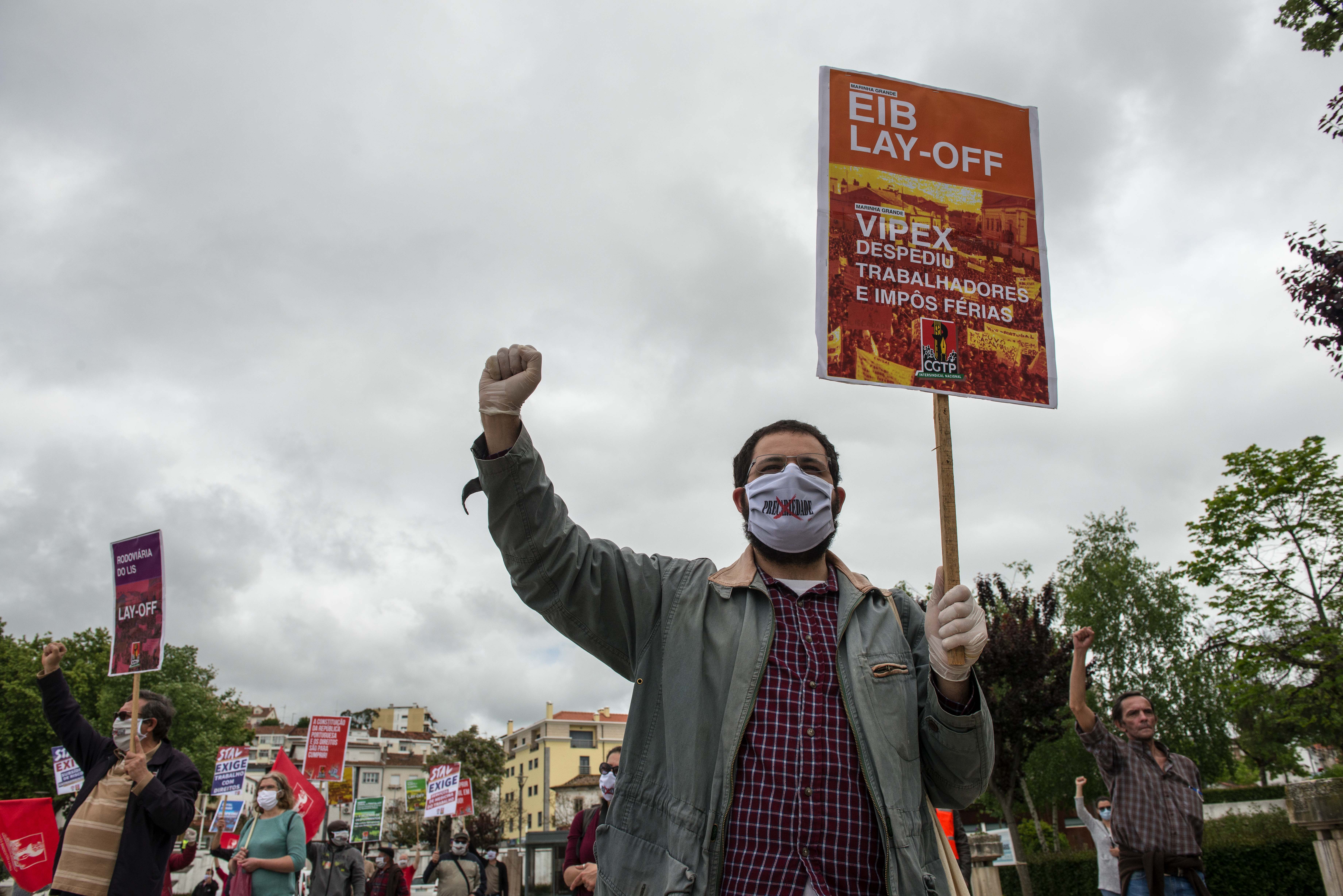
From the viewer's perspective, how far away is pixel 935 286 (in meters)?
3.60

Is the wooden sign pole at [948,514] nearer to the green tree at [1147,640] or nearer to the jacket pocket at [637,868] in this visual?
the jacket pocket at [637,868]

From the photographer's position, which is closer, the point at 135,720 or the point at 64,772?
the point at 135,720

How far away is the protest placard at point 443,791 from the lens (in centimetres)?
2122

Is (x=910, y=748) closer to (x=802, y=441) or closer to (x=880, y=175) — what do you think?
(x=802, y=441)

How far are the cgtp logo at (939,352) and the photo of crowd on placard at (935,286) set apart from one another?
0.01 metres

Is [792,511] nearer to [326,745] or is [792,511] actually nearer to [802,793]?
[802,793]

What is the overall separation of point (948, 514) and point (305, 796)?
1331 cm

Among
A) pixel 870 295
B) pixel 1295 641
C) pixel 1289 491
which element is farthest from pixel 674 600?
pixel 1289 491

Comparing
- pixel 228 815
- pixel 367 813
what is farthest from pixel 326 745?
pixel 367 813

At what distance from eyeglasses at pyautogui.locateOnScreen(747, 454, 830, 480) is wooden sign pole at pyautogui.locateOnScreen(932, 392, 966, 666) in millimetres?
384

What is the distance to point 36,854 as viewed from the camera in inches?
304

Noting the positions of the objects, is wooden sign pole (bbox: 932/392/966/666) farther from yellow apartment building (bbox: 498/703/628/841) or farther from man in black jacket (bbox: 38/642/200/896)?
yellow apartment building (bbox: 498/703/628/841)

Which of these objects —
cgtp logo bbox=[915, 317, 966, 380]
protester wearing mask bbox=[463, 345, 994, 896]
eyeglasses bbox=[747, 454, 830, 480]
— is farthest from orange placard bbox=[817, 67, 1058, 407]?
protester wearing mask bbox=[463, 345, 994, 896]

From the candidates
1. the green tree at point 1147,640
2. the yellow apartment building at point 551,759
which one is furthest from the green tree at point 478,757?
the green tree at point 1147,640
